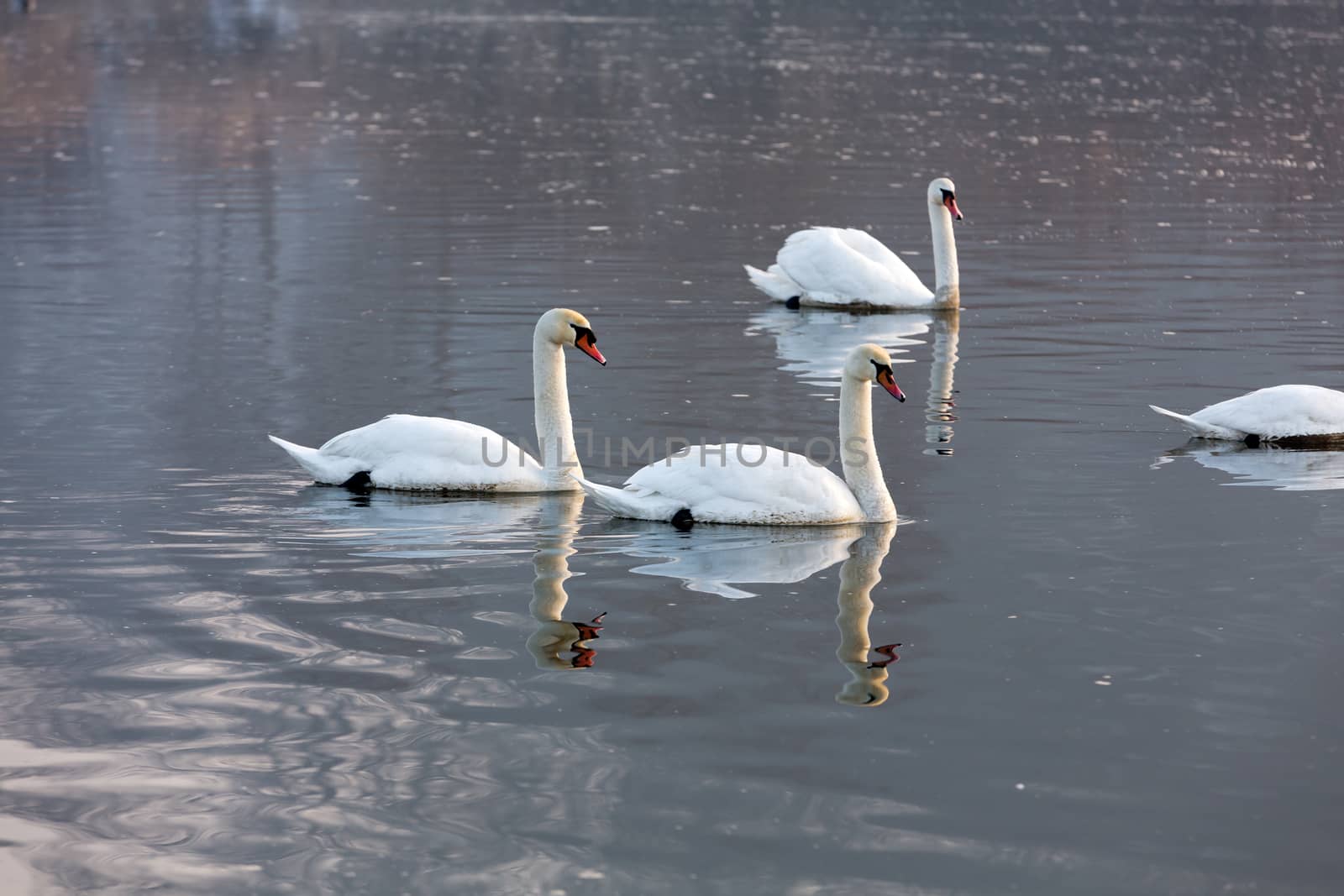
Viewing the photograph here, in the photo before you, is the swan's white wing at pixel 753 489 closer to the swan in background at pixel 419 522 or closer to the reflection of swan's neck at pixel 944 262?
the swan in background at pixel 419 522

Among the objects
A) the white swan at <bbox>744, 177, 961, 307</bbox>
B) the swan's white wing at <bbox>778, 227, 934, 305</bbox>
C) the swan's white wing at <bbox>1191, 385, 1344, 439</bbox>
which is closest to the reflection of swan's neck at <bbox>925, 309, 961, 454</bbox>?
the white swan at <bbox>744, 177, 961, 307</bbox>

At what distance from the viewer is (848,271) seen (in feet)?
63.8

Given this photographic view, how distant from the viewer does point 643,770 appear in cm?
729

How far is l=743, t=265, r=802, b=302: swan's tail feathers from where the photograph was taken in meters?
19.9

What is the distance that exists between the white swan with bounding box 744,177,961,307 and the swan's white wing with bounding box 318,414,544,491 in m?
8.26

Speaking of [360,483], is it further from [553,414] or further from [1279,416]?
[1279,416]

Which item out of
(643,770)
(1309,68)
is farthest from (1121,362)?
(1309,68)

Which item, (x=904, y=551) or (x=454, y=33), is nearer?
(x=904, y=551)

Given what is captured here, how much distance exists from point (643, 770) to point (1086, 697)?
2.02 m

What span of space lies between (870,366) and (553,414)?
2153 millimetres

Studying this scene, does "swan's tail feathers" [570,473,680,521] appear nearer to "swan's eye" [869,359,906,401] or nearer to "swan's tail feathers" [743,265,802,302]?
"swan's eye" [869,359,906,401]

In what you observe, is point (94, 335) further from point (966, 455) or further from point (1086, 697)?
point (1086, 697)

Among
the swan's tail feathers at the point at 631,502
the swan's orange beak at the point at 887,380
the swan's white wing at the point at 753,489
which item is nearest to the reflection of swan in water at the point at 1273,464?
the swan's orange beak at the point at 887,380

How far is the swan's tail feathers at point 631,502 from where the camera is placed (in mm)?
10852
